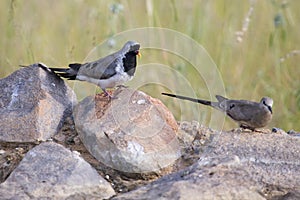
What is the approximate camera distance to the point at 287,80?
739cm

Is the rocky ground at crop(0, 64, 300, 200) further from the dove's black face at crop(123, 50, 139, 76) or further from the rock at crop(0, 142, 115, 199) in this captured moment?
the dove's black face at crop(123, 50, 139, 76)

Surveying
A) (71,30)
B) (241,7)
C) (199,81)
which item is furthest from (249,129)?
(241,7)

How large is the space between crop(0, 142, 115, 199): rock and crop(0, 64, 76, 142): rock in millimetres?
559

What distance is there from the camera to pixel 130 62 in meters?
5.33

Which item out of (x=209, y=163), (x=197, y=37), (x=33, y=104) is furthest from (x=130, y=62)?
(x=197, y=37)

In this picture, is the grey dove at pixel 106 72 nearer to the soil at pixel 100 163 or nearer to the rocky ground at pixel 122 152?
the rocky ground at pixel 122 152

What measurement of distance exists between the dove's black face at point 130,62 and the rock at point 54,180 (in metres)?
1.32

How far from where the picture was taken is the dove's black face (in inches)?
208

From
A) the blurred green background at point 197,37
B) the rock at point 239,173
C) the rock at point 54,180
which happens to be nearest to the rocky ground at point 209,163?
the rock at point 239,173

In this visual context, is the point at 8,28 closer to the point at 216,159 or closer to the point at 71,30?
the point at 71,30

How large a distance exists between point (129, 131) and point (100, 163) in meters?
0.27

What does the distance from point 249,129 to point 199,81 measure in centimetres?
227

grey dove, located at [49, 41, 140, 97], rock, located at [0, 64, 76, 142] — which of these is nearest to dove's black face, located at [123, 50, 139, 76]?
grey dove, located at [49, 41, 140, 97]

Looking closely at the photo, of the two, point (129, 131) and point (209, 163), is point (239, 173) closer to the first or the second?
point (209, 163)
